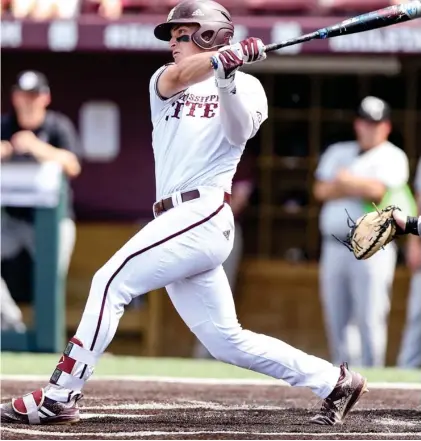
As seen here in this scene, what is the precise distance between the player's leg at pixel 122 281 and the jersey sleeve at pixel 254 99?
14.5 inches

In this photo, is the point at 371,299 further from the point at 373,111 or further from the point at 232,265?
the point at 232,265

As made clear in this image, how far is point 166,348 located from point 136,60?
7.74 feet

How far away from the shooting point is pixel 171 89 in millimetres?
4719

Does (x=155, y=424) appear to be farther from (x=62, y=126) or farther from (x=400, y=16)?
(x=62, y=126)

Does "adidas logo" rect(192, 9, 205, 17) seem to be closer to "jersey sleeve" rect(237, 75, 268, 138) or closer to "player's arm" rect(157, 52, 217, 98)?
"player's arm" rect(157, 52, 217, 98)

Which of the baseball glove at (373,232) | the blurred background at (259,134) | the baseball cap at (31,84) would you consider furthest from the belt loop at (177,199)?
the blurred background at (259,134)

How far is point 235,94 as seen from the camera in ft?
14.8

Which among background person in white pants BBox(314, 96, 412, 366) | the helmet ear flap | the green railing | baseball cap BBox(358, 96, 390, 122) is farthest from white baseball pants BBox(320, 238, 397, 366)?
the helmet ear flap

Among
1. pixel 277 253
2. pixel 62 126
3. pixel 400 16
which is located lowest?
pixel 277 253

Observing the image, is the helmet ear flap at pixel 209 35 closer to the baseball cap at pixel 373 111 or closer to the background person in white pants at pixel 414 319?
the baseball cap at pixel 373 111

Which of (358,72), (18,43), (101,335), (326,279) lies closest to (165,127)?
(101,335)

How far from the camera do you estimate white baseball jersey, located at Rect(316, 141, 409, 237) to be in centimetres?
769

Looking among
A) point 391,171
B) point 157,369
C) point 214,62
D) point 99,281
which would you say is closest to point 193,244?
point 99,281

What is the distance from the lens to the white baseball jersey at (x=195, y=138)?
4.73 metres
